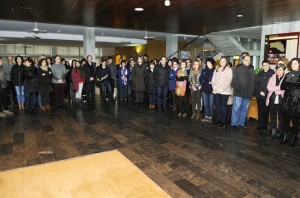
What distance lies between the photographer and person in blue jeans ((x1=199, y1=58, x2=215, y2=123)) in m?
5.59

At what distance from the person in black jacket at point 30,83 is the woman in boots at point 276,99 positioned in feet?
19.5

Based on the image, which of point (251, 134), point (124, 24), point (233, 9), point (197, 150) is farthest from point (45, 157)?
point (124, 24)

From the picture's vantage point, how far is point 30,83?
6707 millimetres

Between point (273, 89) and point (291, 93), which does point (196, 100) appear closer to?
point (273, 89)

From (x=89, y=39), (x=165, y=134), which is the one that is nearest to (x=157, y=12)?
(x=165, y=134)

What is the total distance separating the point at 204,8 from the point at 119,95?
13.7 feet

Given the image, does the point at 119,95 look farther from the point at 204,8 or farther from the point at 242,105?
the point at 242,105

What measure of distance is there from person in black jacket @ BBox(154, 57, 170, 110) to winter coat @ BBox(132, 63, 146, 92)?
0.94 m

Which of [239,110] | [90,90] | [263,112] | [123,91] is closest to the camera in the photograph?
[263,112]

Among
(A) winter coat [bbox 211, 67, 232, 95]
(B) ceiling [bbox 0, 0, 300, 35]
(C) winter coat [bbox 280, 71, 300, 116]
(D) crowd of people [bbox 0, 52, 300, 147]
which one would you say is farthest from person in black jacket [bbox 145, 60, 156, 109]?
(C) winter coat [bbox 280, 71, 300, 116]

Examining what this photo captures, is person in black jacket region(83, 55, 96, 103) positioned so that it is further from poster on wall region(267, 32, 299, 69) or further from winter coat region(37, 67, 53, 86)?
poster on wall region(267, 32, 299, 69)

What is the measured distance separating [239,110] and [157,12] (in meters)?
3.89

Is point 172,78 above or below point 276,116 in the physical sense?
above

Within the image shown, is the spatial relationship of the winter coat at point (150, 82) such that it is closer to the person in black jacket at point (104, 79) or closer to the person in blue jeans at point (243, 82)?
the person in black jacket at point (104, 79)
